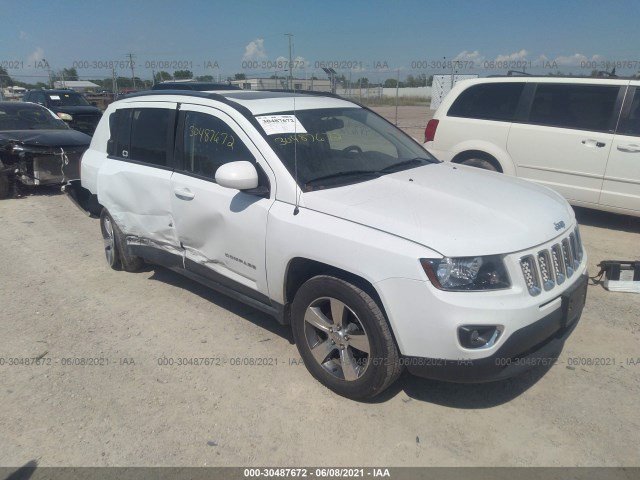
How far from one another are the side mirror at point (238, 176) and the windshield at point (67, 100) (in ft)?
54.7

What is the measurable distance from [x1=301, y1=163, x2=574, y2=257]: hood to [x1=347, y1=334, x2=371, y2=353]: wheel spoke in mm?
666

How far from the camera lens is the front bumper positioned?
2664mm

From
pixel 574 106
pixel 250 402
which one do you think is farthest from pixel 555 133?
pixel 250 402

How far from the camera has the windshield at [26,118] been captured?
31.7 feet

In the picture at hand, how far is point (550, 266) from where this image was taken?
9.55 feet

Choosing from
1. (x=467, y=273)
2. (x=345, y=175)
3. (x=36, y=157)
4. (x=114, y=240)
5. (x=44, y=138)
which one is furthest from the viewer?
(x=44, y=138)

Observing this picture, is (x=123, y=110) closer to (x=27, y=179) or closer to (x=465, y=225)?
(x=465, y=225)

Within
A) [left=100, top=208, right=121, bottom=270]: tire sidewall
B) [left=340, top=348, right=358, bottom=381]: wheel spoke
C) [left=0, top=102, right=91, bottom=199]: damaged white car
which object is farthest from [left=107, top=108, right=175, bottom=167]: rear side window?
[left=0, top=102, right=91, bottom=199]: damaged white car

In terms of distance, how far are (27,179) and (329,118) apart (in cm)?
718

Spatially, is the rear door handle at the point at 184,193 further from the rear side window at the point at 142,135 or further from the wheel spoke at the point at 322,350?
the wheel spoke at the point at 322,350

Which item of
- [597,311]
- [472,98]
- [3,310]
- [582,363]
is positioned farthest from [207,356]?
[472,98]

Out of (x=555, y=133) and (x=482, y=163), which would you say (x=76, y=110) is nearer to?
(x=482, y=163)

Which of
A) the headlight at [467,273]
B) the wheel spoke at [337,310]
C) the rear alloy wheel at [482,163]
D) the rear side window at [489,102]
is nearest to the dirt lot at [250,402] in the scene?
the wheel spoke at [337,310]

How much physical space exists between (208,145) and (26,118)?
804 centimetres
